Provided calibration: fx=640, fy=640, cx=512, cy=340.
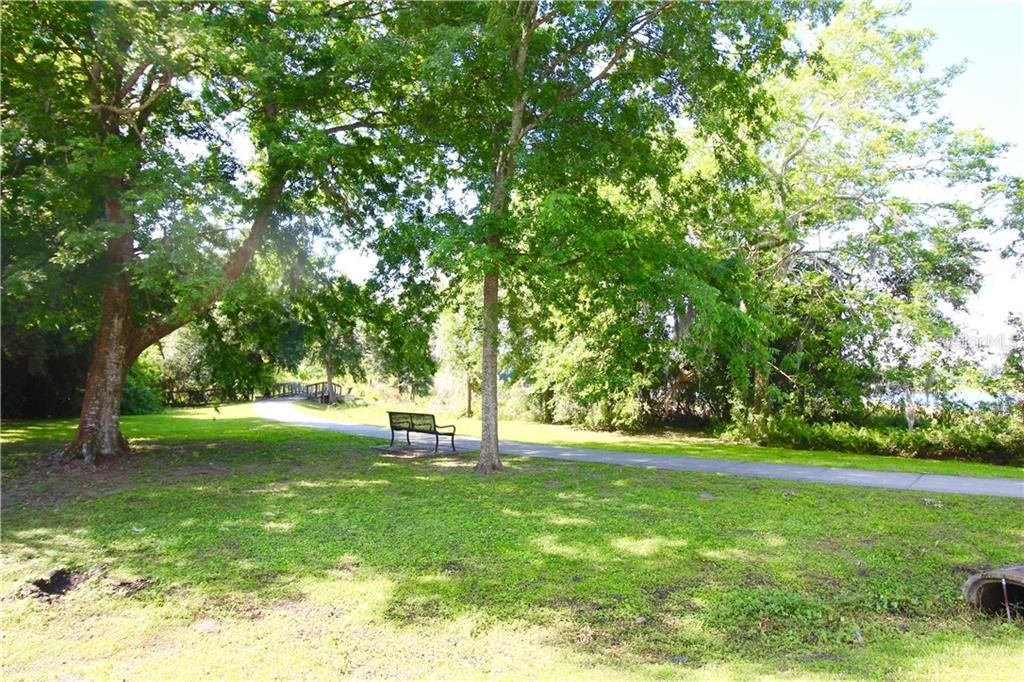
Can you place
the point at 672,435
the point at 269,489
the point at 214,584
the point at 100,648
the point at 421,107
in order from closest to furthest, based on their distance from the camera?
1. the point at 100,648
2. the point at 214,584
3. the point at 269,489
4. the point at 421,107
5. the point at 672,435

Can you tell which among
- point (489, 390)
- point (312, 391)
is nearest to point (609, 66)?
point (489, 390)

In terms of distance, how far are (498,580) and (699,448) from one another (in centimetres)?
1177

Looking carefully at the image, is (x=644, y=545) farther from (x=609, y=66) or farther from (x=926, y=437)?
(x=926, y=437)

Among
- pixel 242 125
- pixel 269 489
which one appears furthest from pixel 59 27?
pixel 269 489

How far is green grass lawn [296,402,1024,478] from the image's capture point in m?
13.0

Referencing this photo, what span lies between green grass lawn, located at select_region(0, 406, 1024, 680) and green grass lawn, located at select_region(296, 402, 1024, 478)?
3878mm

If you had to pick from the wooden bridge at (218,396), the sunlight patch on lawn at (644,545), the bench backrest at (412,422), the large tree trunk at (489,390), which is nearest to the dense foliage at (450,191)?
the large tree trunk at (489,390)

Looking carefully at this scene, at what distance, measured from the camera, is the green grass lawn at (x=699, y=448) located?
42.7 feet

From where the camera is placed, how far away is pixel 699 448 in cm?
1633

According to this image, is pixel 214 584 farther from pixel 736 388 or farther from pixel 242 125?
pixel 736 388

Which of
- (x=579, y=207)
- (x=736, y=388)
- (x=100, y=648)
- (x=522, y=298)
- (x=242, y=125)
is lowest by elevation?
(x=100, y=648)

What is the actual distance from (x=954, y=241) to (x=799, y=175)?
403 cm

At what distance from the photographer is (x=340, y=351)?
15023 millimetres

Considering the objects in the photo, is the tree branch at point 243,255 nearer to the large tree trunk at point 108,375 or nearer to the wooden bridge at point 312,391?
the large tree trunk at point 108,375
